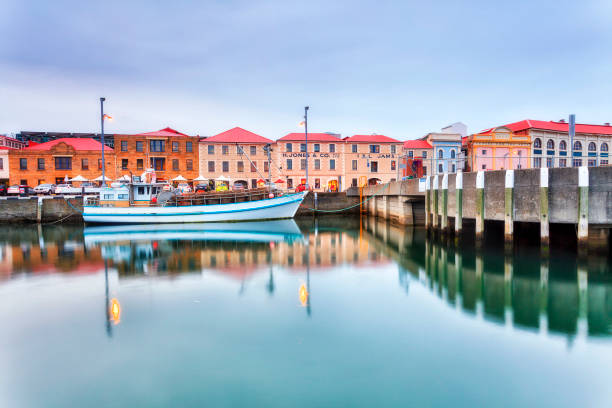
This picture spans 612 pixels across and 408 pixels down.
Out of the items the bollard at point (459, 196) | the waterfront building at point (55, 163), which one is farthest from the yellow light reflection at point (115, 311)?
the waterfront building at point (55, 163)

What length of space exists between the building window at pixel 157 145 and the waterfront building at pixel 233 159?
4860 millimetres

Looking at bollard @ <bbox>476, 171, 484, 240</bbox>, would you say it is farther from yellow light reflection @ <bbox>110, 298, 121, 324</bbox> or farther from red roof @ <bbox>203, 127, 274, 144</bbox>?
red roof @ <bbox>203, 127, 274, 144</bbox>

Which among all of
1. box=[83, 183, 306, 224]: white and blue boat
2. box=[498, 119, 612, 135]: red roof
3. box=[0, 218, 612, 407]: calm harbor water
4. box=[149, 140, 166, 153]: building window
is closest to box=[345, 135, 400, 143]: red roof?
box=[498, 119, 612, 135]: red roof

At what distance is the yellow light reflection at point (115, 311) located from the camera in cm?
938

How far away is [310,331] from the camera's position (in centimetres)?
843

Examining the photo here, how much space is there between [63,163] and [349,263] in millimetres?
44261

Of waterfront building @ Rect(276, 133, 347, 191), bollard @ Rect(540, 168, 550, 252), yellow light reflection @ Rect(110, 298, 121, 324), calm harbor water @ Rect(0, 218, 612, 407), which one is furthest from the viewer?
waterfront building @ Rect(276, 133, 347, 191)

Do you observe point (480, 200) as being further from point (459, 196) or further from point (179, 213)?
point (179, 213)

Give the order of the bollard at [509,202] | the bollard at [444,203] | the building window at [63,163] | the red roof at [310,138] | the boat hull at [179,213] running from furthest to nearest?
the red roof at [310,138] < the building window at [63,163] < the boat hull at [179,213] < the bollard at [444,203] < the bollard at [509,202]

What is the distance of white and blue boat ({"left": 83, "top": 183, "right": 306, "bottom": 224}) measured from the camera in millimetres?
30094

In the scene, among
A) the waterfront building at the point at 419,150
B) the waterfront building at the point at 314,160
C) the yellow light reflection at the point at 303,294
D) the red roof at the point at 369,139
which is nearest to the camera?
the yellow light reflection at the point at 303,294

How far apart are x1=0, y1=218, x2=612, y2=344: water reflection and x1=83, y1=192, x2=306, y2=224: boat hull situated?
2.27m

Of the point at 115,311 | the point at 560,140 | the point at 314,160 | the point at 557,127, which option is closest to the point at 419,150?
the point at 314,160

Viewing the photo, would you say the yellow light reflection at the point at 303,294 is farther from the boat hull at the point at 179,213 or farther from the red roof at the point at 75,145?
the red roof at the point at 75,145
